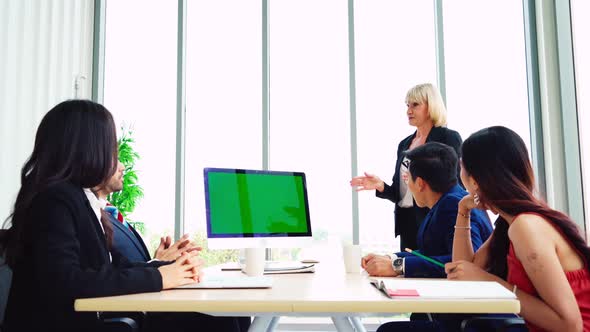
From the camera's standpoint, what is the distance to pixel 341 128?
428 centimetres

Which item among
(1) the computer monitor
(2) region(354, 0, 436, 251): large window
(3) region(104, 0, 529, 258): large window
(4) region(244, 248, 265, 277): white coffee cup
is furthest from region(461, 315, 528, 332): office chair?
(2) region(354, 0, 436, 251): large window

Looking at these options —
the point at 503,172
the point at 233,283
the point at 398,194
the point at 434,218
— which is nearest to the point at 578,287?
the point at 503,172

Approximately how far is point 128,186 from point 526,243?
358cm

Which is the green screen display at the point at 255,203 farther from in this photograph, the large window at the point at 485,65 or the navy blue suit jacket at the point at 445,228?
the large window at the point at 485,65

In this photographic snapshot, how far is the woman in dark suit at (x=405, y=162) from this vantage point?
318 cm

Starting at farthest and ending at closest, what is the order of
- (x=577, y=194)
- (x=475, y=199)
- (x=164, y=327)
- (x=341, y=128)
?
(x=341, y=128), (x=577, y=194), (x=164, y=327), (x=475, y=199)

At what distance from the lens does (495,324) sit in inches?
54.5

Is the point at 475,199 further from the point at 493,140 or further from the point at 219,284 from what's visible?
the point at 219,284

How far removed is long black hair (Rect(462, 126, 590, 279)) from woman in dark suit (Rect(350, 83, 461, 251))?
4.83 ft

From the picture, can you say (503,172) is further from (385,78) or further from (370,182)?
(385,78)

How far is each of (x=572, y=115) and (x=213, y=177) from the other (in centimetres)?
304

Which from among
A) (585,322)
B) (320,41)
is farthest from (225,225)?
(320,41)

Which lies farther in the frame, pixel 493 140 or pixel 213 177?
pixel 213 177

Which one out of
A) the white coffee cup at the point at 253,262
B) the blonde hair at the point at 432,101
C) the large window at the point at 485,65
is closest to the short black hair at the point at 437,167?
the white coffee cup at the point at 253,262
